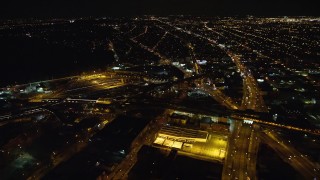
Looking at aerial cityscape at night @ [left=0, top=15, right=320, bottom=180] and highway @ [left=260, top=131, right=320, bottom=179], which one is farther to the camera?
aerial cityscape at night @ [left=0, top=15, right=320, bottom=180]

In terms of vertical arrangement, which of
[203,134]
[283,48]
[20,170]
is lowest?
[20,170]

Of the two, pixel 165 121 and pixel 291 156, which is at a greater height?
pixel 165 121

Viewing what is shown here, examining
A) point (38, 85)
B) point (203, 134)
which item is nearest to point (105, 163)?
point (203, 134)

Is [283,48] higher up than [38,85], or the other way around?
[283,48]

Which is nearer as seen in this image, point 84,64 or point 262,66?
point 262,66

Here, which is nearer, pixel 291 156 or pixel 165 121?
pixel 291 156

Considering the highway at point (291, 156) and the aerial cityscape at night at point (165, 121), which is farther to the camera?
the aerial cityscape at night at point (165, 121)

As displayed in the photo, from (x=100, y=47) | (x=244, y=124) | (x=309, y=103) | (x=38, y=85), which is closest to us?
(x=244, y=124)

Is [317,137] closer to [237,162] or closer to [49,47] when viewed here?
[237,162]

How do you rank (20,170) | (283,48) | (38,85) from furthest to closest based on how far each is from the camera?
(283,48) < (38,85) < (20,170)

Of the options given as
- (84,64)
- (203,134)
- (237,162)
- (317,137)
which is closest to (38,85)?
(84,64)
